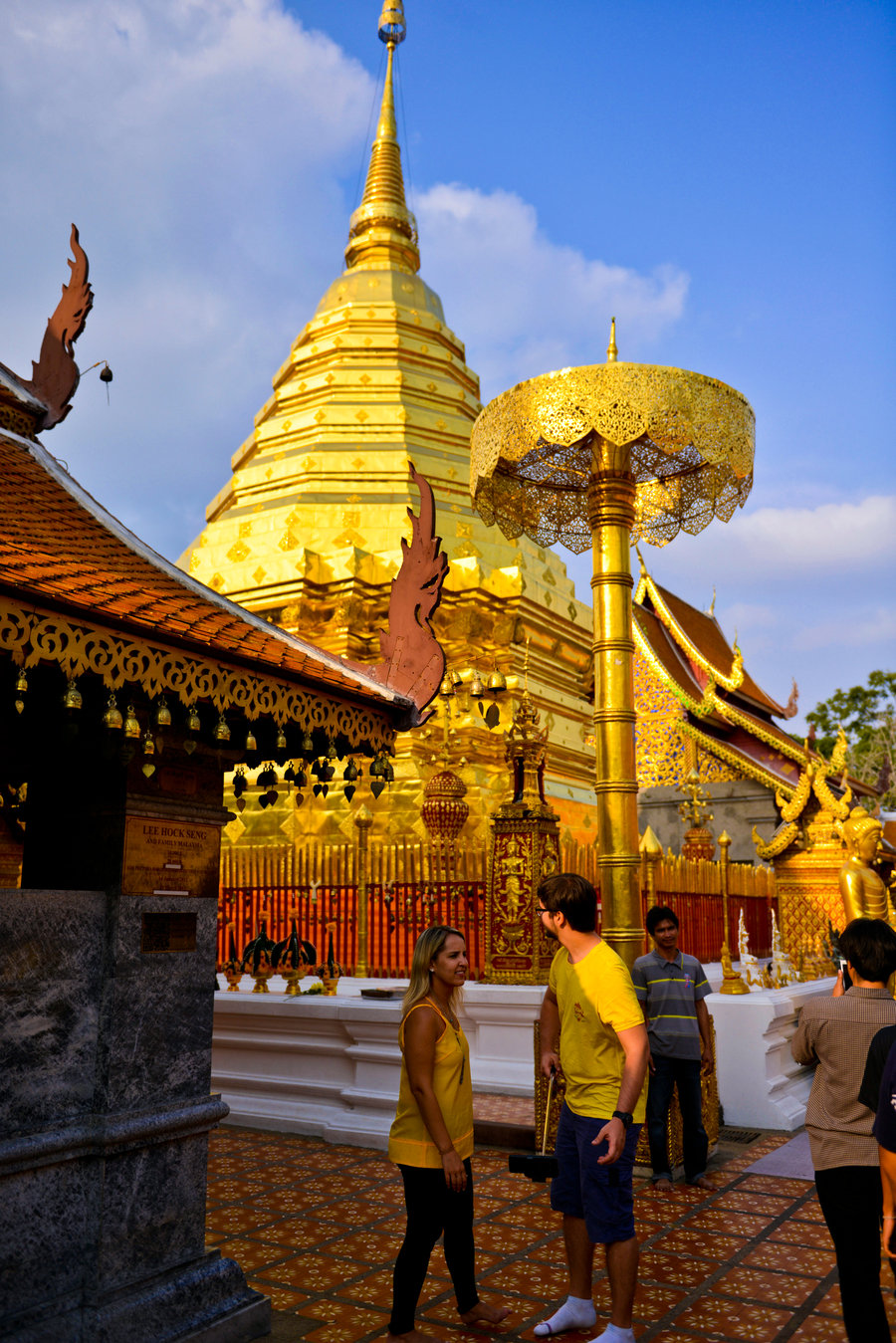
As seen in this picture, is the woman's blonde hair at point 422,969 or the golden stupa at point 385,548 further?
the golden stupa at point 385,548

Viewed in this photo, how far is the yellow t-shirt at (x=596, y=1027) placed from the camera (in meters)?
3.38

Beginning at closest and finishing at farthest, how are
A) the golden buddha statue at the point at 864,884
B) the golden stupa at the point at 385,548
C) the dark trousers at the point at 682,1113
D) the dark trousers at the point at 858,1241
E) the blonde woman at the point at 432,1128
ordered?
the dark trousers at the point at 858,1241 → the blonde woman at the point at 432,1128 → the dark trousers at the point at 682,1113 → the golden buddha statue at the point at 864,884 → the golden stupa at the point at 385,548

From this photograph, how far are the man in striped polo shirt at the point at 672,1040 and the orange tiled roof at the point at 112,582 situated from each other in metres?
2.50

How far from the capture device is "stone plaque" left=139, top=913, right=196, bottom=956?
3854 millimetres

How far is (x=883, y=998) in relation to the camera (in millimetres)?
3209

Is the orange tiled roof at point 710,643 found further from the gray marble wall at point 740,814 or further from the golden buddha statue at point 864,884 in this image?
the golden buddha statue at point 864,884

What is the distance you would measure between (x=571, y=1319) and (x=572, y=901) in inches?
56.5

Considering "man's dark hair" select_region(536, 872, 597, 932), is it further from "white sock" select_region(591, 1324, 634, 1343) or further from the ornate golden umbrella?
the ornate golden umbrella

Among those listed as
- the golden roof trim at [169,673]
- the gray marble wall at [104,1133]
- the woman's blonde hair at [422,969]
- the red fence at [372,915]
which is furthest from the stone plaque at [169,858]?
the red fence at [372,915]

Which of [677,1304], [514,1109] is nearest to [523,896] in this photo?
[514,1109]

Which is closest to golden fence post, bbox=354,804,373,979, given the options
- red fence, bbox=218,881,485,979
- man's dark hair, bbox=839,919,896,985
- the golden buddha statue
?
red fence, bbox=218,881,485,979

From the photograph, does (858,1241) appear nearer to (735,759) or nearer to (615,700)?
(615,700)

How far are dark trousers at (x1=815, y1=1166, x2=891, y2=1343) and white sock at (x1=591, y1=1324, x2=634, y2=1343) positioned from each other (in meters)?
0.67

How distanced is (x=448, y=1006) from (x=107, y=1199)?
4.29 ft
